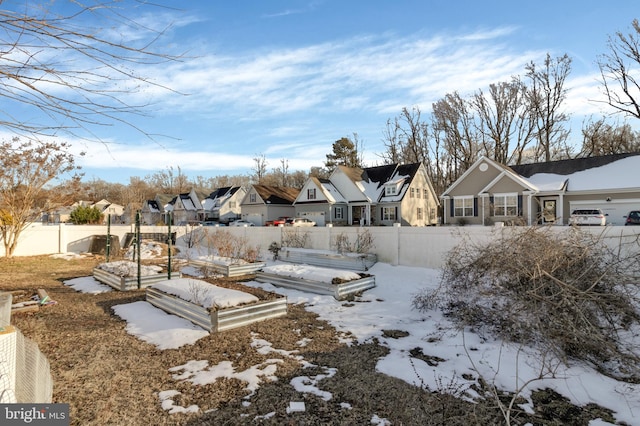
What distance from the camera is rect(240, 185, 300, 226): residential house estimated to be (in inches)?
1347

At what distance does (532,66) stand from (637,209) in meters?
18.1

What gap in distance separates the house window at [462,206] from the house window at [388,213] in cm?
534

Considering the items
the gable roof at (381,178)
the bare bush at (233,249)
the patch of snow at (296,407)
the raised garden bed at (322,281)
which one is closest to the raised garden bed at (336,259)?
the bare bush at (233,249)

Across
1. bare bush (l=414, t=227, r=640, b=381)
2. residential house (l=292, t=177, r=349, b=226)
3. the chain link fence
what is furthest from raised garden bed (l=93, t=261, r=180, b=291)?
residential house (l=292, t=177, r=349, b=226)

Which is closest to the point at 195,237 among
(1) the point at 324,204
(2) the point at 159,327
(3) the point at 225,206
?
(1) the point at 324,204

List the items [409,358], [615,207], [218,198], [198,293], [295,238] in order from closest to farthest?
[409,358] < [198,293] < [295,238] < [615,207] < [218,198]

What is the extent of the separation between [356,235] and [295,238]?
3.28m

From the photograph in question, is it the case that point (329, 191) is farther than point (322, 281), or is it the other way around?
point (329, 191)

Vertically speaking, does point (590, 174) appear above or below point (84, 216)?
above

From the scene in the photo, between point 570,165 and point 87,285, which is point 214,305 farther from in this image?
point 570,165

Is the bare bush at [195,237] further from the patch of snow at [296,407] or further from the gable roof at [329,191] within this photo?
the patch of snow at [296,407]

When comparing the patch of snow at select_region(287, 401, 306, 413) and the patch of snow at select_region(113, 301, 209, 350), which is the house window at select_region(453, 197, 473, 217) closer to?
the patch of snow at select_region(113, 301, 209, 350)

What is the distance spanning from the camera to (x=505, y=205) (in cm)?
2092

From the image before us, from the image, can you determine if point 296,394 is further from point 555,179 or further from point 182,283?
point 555,179
